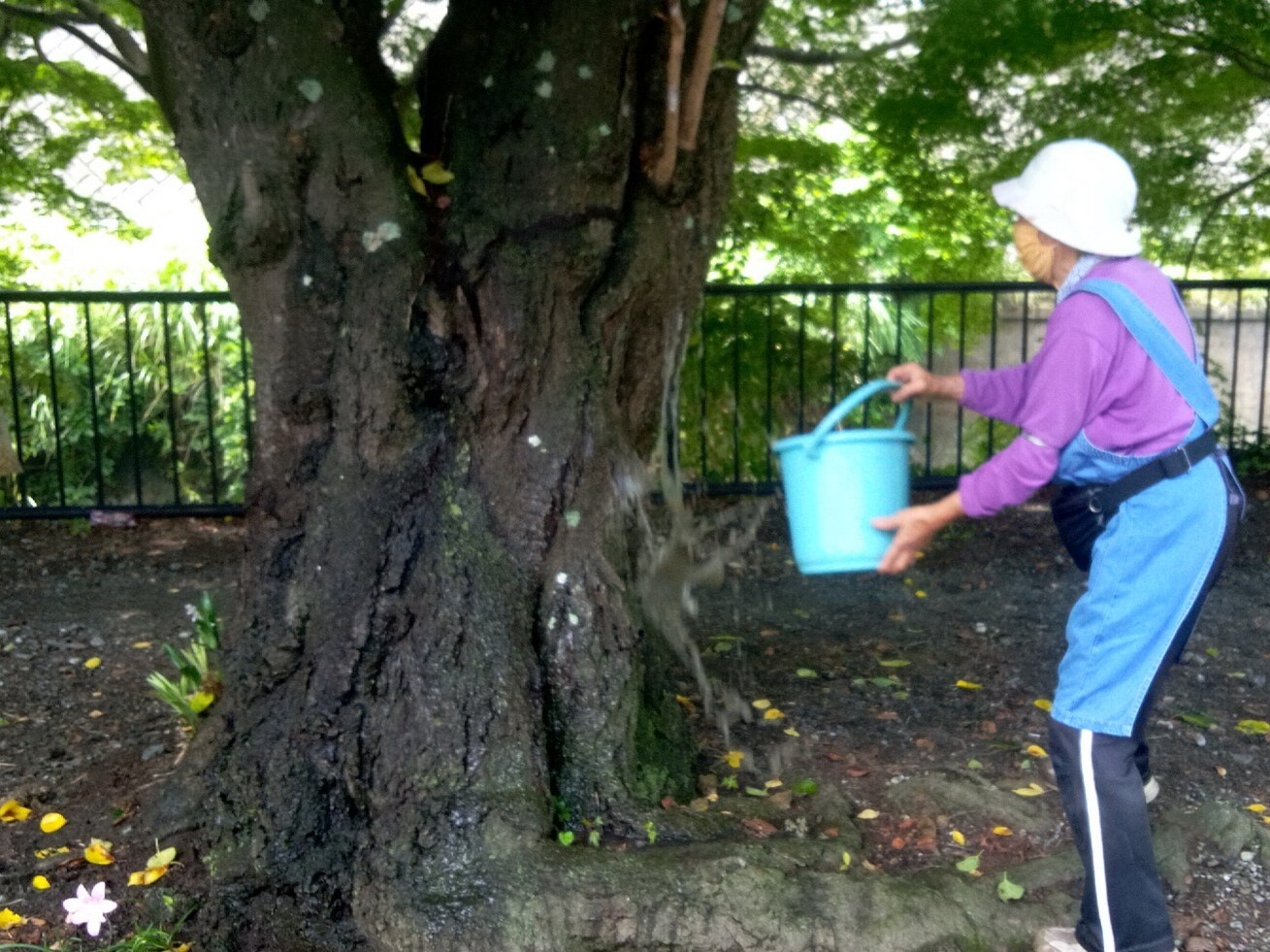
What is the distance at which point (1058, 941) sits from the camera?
2775mm

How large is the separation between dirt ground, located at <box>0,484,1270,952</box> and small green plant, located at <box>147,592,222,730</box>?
211 mm

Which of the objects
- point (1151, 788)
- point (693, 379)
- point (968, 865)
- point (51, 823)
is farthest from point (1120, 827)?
point (693, 379)

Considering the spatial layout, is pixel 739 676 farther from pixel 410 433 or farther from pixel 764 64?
pixel 764 64

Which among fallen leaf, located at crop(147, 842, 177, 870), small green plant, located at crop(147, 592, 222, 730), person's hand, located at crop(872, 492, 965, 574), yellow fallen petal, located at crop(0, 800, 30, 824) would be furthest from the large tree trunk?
person's hand, located at crop(872, 492, 965, 574)

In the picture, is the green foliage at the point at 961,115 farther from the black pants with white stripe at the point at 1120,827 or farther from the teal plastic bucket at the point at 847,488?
the black pants with white stripe at the point at 1120,827

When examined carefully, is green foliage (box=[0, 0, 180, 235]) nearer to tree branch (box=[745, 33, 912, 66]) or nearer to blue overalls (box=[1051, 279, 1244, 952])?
tree branch (box=[745, 33, 912, 66])

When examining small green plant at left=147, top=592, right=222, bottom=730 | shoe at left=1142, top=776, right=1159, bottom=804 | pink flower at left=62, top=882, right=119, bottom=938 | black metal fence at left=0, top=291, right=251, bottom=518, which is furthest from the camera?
black metal fence at left=0, top=291, right=251, bottom=518

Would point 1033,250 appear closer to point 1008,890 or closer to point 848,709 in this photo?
point 1008,890

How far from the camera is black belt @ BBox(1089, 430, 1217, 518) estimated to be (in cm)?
250

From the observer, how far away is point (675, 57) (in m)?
3.01

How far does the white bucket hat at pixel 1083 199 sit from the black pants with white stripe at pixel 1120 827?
0.58 m

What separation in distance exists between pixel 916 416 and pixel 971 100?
186 inches

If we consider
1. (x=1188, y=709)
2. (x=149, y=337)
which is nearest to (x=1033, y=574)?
(x=1188, y=709)

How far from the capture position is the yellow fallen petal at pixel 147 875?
3.08 meters
